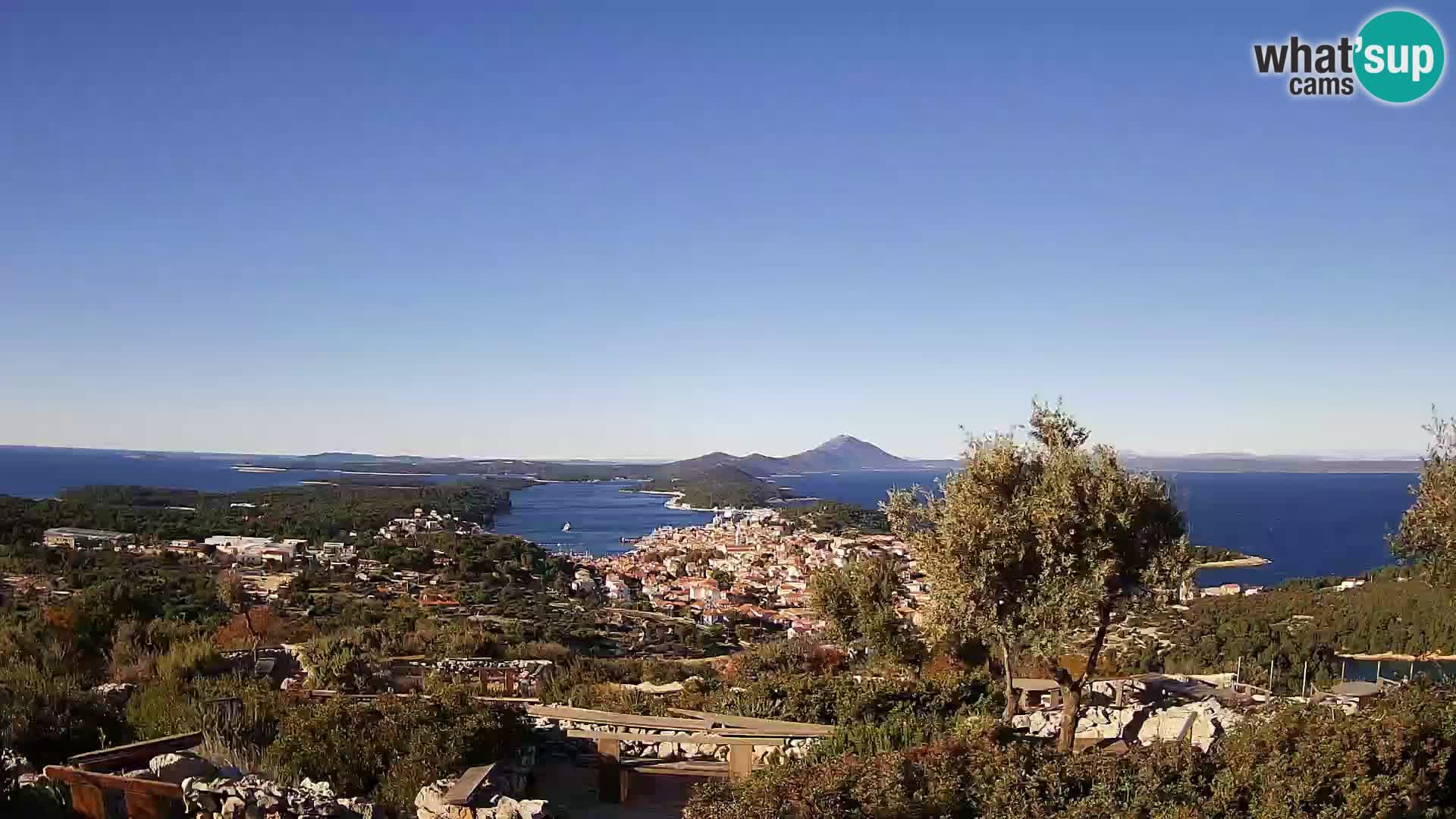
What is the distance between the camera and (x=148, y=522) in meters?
42.0

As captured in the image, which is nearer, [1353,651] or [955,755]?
[955,755]

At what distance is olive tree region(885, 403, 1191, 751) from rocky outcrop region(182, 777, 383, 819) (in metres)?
4.72

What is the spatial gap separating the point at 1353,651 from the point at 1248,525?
247ft

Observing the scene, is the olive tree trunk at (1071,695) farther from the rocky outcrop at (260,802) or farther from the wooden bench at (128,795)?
the wooden bench at (128,795)

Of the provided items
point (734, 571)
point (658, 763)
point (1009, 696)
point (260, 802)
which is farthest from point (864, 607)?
point (734, 571)

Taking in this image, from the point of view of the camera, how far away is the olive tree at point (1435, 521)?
8406mm

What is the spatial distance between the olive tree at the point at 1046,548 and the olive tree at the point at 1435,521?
2538 mm

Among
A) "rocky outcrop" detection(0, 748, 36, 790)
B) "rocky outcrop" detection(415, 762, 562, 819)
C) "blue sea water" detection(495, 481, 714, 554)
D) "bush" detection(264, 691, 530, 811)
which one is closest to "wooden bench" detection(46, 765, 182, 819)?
"rocky outcrop" detection(0, 748, 36, 790)

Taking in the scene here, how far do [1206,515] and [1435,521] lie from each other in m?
104

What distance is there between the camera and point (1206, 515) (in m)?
101

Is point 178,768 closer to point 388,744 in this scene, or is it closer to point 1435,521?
point 388,744

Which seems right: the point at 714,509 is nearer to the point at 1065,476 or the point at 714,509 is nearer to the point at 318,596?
the point at 318,596

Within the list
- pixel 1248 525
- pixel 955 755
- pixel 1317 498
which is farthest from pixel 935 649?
pixel 1317 498

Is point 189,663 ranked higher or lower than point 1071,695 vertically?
lower
